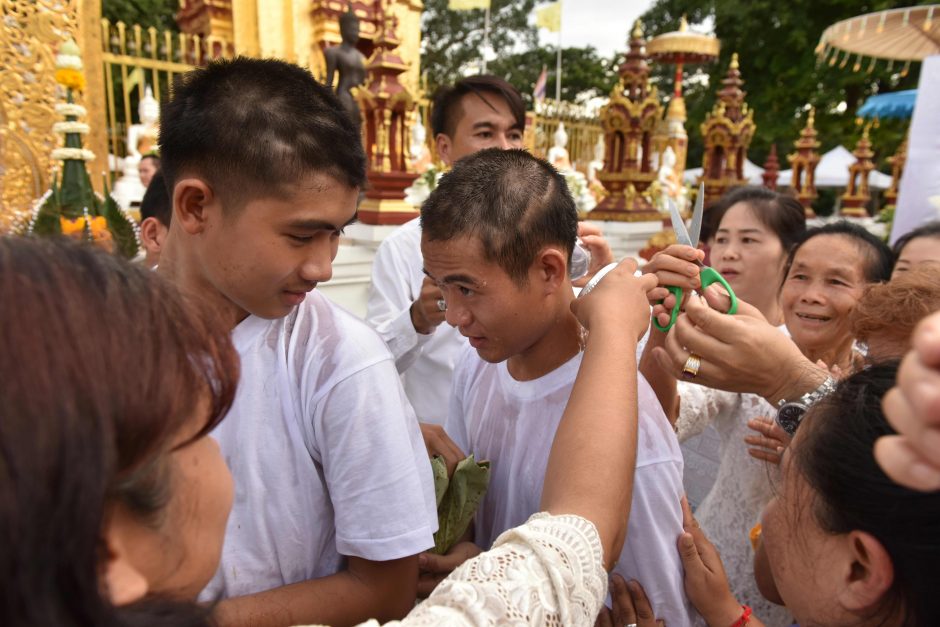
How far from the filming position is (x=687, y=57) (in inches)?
539

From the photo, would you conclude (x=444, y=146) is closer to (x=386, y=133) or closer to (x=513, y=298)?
(x=513, y=298)

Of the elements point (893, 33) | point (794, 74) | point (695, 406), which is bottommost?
point (695, 406)

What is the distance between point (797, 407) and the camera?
1454mm

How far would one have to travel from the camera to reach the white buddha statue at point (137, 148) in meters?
7.71

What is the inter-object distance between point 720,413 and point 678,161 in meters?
10.4

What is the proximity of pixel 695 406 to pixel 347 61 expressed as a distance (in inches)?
259

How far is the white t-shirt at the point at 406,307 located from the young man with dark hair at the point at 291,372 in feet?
5.16

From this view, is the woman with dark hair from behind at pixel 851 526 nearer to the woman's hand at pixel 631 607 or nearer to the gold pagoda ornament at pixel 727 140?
the woman's hand at pixel 631 607

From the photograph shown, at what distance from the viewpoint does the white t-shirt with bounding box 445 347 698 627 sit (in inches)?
56.6

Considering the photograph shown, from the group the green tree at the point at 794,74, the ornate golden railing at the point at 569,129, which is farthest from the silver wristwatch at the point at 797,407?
the green tree at the point at 794,74

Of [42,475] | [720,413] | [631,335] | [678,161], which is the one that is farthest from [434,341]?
[678,161]

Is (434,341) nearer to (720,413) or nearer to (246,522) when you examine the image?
(720,413)

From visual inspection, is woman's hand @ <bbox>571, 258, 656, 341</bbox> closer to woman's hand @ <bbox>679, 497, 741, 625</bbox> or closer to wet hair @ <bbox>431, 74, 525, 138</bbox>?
woman's hand @ <bbox>679, 497, 741, 625</bbox>

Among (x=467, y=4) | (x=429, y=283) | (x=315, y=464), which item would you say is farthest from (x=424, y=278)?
(x=467, y=4)
